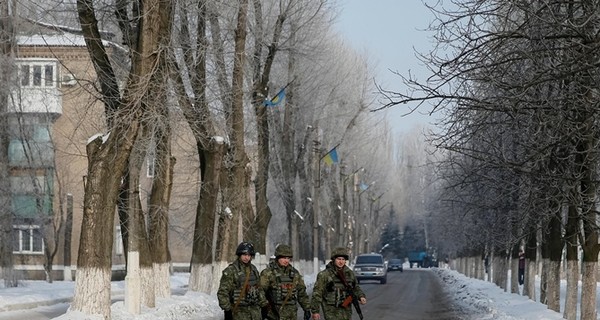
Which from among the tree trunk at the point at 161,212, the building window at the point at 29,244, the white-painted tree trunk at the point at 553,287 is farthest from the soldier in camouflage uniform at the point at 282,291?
the building window at the point at 29,244

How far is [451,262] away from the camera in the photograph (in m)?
121

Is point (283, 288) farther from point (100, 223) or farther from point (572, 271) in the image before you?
point (572, 271)

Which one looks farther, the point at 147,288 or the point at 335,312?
the point at 147,288

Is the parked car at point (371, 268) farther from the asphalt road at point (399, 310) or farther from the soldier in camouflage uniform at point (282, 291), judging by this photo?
the soldier in camouflage uniform at point (282, 291)

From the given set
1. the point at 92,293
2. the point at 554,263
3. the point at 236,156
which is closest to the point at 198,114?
the point at 236,156

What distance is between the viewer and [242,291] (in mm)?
15242

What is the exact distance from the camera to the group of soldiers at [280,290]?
602 inches

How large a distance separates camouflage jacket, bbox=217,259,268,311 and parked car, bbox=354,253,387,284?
52903mm

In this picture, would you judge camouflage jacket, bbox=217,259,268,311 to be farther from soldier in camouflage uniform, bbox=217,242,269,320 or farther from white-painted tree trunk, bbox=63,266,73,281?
white-painted tree trunk, bbox=63,266,73,281

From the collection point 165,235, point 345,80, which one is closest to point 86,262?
point 165,235

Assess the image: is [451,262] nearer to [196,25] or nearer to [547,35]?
Result: [196,25]

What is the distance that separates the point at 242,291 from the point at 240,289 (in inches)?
1.9

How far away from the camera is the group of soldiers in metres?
15.3

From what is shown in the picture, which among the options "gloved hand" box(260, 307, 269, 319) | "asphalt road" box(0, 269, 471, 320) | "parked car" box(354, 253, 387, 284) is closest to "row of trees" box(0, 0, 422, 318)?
"asphalt road" box(0, 269, 471, 320)
